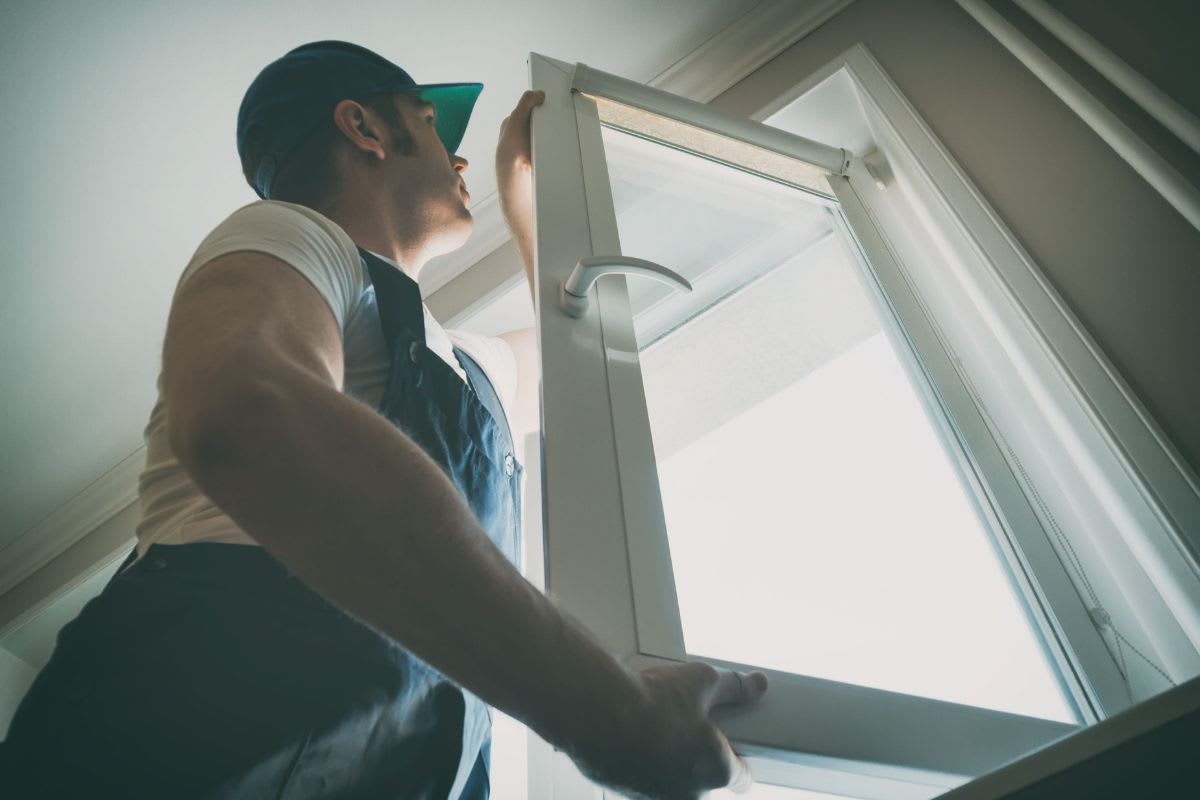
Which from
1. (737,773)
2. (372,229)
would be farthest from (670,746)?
(372,229)

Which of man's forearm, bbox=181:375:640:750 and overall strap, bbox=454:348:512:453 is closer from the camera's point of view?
man's forearm, bbox=181:375:640:750

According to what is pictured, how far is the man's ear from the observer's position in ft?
3.69

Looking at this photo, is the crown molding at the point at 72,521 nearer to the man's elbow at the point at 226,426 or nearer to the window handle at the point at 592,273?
the window handle at the point at 592,273

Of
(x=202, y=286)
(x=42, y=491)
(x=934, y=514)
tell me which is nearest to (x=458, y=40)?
(x=202, y=286)

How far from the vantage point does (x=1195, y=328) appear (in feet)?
2.63

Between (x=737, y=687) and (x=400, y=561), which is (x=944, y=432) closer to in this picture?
(x=737, y=687)

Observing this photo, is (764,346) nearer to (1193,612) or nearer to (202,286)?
(1193,612)

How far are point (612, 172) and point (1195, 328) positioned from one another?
0.84 m

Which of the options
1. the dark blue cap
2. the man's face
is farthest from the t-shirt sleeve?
the dark blue cap

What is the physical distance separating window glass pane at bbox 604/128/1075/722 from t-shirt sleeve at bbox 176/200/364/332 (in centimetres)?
40

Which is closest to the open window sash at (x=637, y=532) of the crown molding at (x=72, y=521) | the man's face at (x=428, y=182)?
the man's face at (x=428, y=182)

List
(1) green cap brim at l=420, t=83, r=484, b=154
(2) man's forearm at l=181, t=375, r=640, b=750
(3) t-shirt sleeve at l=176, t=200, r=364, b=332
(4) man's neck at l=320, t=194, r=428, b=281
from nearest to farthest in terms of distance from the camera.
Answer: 1. (2) man's forearm at l=181, t=375, r=640, b=750
2. (3) t-shirt sleeve at l=176, t=200, r=364, b=332
3. (4) man's neck at l=320, t=194, r=428, b=281
4. (1) green cap brim at l=420, t=83, r=484, b=154

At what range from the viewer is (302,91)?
117cm

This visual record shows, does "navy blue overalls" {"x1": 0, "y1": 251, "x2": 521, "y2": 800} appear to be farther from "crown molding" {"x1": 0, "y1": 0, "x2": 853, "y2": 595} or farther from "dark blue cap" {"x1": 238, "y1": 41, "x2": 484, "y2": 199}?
"crown molding" {"x1": 0, "y1": 0, "x2": 853, "y2": 595}
